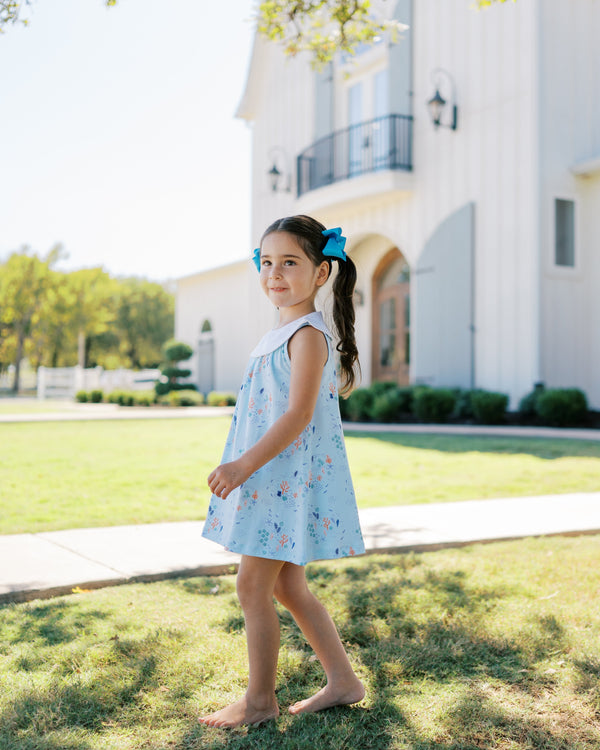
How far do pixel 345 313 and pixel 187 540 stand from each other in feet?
7.40

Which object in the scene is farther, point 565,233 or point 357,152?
point 357,152

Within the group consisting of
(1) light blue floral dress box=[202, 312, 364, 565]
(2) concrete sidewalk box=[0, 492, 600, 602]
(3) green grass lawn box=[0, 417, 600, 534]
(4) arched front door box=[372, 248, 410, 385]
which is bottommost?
(2) concrete sidewalk box=[0, 492, 600, 602]

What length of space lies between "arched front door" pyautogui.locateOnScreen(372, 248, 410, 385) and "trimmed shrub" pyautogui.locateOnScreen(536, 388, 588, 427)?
4.36 meters

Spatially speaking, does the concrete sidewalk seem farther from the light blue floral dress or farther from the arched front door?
the arched front door

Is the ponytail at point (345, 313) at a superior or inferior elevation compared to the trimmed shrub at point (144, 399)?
superior

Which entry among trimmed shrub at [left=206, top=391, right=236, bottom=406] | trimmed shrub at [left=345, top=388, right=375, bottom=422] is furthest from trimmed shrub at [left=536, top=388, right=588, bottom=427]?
trimmed shrub at [left=206, top=391, right=236, bottom=406]

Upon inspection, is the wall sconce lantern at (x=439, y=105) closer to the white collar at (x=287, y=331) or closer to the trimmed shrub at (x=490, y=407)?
the trimmed shrub at (x=490, y=407)

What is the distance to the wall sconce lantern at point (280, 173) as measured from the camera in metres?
17.1

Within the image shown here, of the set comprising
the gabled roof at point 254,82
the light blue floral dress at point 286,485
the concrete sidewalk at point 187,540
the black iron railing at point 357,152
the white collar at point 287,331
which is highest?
the gabled roof at point 254,82

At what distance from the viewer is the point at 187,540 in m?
4.22

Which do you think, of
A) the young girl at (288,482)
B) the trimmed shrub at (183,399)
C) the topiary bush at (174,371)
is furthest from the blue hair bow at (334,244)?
the topiary bush at (174,371)

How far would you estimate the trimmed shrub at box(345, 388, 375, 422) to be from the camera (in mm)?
13320

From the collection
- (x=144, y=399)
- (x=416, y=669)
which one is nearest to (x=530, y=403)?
(x=416, y=669)

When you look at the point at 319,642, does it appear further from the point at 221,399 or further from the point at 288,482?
the point at 221,399
